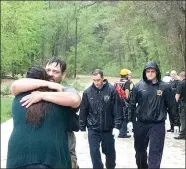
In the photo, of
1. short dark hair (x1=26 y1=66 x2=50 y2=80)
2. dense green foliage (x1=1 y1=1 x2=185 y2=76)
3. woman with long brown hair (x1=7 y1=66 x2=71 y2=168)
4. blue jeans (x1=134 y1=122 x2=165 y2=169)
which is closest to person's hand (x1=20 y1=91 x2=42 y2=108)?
woman with long brown hair (x1=7 y1=66 x2=71 y2=168)

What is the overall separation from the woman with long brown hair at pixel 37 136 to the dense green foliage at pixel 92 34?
301 centimetres

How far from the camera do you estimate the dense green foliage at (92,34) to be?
2620cm

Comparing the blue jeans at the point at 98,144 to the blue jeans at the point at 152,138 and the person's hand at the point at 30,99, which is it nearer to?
the blue jeans at the point at 152,138

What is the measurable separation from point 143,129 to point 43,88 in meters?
3.28

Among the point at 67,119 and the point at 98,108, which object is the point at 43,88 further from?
the point at 98,108

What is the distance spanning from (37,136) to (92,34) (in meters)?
67.9

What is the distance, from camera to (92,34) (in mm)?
70875

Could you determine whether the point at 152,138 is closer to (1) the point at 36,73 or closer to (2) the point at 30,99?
(1) the point at 36,73

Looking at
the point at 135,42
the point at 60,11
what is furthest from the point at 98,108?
the point at 135,42

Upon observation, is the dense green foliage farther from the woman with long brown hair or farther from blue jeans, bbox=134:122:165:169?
the woman with long brown hair

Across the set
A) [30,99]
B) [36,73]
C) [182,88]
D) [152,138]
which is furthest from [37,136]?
[182,88]

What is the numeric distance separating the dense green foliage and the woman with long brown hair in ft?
9.86

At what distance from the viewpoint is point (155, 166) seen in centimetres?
652

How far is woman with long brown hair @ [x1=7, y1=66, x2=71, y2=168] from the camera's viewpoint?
11.2 feet
